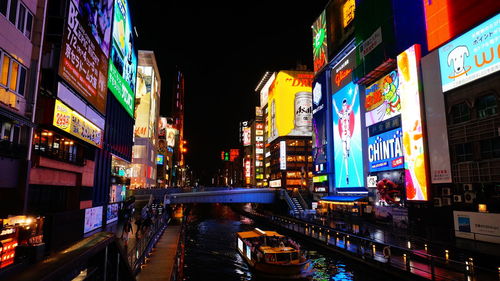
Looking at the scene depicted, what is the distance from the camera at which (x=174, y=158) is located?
503 feet

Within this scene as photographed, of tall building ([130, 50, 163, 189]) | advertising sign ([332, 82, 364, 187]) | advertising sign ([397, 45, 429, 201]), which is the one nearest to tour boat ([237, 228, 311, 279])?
advertising sign ([397, 45, 429, 201])

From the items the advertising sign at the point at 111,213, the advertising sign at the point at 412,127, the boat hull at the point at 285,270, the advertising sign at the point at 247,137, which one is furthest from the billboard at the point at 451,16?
the advertising sign at the point at 247,137

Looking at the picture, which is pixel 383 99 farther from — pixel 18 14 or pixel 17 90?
pixel 17 90

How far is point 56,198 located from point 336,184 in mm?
51377

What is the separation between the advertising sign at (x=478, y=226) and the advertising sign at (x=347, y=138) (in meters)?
24.8

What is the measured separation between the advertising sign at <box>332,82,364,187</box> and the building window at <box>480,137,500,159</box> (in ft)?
84.0

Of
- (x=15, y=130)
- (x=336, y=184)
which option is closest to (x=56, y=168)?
(x=15, y=130)

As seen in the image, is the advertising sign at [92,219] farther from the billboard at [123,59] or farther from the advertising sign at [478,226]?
the advertising sign at [478,226]

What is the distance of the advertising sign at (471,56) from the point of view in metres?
28.1

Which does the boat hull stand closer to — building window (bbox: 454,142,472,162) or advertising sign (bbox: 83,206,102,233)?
advertising sign (bbox: 83,206,102,233)

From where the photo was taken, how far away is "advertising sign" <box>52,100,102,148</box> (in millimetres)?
22555

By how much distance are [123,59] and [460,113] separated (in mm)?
41737

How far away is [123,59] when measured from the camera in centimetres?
4497

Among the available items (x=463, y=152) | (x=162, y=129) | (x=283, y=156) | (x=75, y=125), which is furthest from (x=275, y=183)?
(x=75, y=125)
